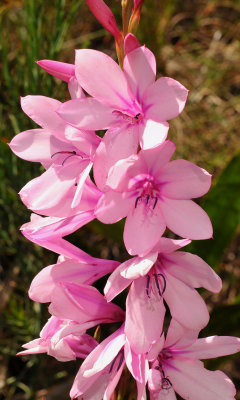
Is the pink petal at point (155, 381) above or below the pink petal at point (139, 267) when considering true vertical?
below

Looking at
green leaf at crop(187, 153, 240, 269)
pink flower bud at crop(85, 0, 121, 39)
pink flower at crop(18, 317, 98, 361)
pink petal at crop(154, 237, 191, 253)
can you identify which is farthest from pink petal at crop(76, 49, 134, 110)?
green leaf at crop(187, 153, 240, 269)

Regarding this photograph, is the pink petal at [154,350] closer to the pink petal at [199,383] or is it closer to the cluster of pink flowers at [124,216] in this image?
the cluster of pink flowers at [124,216]

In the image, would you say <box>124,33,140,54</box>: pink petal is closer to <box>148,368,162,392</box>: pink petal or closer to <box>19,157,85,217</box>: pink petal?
<box>19,157,85,217</box>: pink petal

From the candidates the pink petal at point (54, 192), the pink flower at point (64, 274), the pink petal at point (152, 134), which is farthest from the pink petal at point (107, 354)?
the pink petal at point (152, 134)

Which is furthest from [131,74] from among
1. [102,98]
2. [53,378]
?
[53,378]

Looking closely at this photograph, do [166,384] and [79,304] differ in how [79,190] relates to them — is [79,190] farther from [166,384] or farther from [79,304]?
[166,384]
